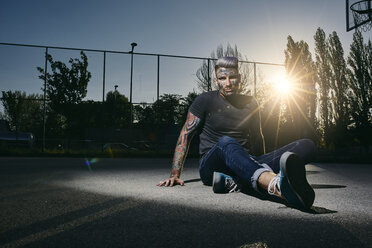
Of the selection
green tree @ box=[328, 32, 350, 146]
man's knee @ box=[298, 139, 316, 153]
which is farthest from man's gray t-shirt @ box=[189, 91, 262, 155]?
green tree @ box=[328, 32, 350, 146]

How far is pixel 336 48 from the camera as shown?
68.0 feet

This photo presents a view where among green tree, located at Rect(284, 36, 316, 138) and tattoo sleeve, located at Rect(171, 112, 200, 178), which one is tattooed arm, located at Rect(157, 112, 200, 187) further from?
green tree, located at Rect(284, 36, 316, 138)

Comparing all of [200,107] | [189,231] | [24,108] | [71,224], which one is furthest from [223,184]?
[24,108]

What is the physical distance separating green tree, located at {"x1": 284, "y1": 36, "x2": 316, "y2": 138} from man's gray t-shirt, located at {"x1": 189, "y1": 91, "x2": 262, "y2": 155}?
12389mm

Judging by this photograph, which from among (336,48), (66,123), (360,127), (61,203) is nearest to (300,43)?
(336,48)

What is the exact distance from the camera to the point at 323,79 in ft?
62.3

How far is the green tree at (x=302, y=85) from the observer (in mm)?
15367

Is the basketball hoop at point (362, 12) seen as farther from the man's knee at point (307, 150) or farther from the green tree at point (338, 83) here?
the man's knee at point (307, 150)

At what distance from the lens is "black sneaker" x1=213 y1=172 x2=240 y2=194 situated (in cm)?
243

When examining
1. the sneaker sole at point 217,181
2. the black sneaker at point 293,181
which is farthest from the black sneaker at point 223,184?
the black sneaker at point 293,181

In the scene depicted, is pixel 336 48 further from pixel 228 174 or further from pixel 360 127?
pixel 228 174

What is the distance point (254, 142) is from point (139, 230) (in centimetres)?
158

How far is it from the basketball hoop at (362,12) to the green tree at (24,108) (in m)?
14.4

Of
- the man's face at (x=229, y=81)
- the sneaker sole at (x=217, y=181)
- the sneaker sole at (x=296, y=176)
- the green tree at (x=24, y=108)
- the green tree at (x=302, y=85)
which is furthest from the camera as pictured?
the green tree at (x=302, y=85)
